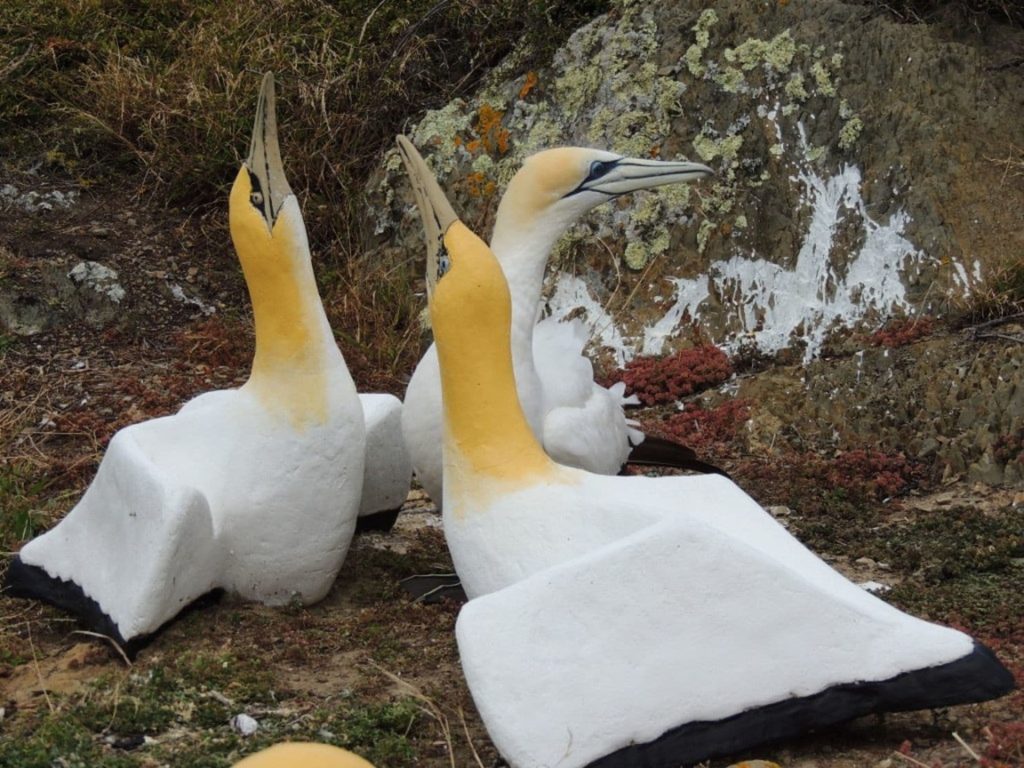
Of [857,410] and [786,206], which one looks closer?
[857,410]

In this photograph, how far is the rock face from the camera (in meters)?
7.87

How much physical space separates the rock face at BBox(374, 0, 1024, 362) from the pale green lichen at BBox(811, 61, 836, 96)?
0.01 meters

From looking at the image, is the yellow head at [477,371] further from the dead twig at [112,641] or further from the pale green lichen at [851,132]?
the pale green lichen at [851,132]

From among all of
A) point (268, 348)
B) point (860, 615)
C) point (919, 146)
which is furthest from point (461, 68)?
point (860, 615)

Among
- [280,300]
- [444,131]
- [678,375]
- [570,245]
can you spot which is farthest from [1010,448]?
[444,131]

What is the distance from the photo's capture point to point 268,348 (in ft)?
17.1

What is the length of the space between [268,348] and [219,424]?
340 millimetres

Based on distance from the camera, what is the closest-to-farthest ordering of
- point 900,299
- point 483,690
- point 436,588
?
point 483,690
point 436,588
point 900,299

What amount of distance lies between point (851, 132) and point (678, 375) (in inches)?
64.8

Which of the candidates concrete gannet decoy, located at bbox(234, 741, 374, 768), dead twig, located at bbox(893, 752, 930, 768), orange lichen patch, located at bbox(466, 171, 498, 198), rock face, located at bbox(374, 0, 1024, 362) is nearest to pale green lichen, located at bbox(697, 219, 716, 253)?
rock face, located at bbox(374, 0, 1024, 362)

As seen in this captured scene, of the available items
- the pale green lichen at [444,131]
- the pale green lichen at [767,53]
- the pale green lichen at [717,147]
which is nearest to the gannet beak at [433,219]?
the pale green lichen at [717,147]

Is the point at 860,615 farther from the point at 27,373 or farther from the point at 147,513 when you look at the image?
the point at 27,373

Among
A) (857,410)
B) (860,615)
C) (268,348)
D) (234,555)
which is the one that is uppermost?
(268,348)

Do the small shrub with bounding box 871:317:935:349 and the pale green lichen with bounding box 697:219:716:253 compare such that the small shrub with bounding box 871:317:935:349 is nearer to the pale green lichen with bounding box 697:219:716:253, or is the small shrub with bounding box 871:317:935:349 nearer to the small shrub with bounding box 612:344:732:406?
the small shrub with bounding box 612:344:732:406
